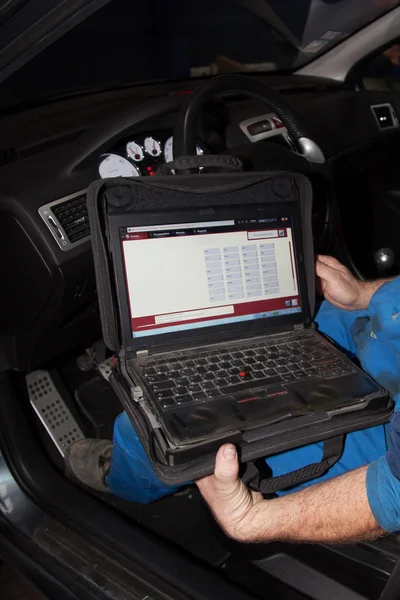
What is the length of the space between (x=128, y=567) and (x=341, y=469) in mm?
504

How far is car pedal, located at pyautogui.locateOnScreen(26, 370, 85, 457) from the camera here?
1.59 meters

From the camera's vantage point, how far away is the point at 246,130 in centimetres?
155

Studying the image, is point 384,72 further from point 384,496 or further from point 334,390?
point 384,496

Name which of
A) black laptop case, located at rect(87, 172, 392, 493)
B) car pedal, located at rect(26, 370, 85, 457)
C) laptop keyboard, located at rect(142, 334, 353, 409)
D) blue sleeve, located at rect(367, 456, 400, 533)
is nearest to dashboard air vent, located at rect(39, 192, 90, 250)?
black laptop case, located at rect(87, 172, 392, 493)

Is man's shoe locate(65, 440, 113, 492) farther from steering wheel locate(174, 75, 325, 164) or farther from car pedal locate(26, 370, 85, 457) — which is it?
steering wheel locate(174, 75, 325, 164)

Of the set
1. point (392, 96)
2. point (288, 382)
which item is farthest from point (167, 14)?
point (288, 382)

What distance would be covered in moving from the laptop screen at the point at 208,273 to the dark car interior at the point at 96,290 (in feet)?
0.87

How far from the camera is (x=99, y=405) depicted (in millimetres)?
1712

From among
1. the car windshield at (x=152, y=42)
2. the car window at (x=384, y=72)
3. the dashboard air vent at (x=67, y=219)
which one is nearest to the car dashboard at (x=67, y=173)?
the dashboard air vent at (x=67, y=219)

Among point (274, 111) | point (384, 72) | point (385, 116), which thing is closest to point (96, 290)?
point (274, 111)

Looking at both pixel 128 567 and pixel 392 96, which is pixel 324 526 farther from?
pixel 392 96

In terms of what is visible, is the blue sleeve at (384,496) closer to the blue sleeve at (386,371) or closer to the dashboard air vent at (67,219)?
the blue sleeve at (386,371)

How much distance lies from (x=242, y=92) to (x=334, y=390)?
75 centimetres

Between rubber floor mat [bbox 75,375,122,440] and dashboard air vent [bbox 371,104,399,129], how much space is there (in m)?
1.38
